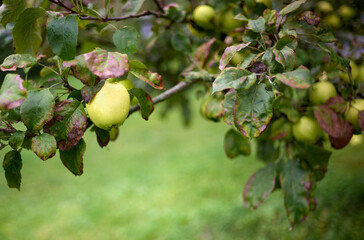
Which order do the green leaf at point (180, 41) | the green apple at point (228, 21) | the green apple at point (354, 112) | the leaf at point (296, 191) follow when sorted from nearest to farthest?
the green apple at point (354, 112) < the leaf at point (296, 191) < the green apple at point (228, 21) < the green leaf at point (180, 41)

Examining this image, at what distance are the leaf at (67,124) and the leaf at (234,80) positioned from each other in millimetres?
265

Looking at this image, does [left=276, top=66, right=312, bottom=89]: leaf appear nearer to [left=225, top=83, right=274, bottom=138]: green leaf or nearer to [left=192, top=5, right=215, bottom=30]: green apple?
[left=225, top=83, right=274, bottom=138]: green leaf

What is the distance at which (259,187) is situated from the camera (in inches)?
42.6

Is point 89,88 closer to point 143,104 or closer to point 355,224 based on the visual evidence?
point 143,104

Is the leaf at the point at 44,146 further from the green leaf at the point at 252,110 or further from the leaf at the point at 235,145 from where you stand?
the leaf at the point at 235,145

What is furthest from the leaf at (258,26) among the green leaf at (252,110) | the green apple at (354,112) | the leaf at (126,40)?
the green apple at (354,112)

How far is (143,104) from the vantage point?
726 millimetres

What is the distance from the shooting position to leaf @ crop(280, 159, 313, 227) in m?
1.00

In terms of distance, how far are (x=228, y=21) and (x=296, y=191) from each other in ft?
1.85

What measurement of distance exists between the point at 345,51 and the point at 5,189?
139 inches

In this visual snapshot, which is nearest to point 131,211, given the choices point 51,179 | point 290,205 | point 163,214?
point 163,214

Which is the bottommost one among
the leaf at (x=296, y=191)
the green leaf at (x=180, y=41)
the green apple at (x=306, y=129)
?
the leaf at (x=296, y=191)

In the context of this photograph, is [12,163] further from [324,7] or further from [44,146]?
[324,7]

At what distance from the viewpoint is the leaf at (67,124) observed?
661 mm
